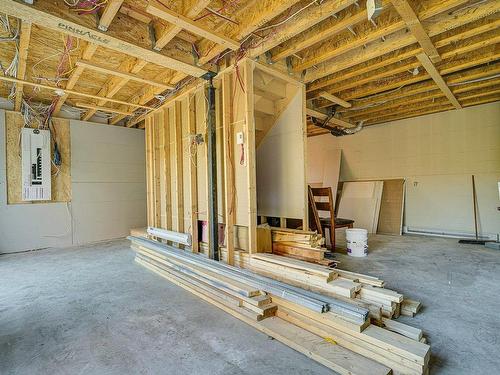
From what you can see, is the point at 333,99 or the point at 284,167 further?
the point at 333,99

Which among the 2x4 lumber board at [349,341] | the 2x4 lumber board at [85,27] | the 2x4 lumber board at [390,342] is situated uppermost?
the 2x4 lumber board at [85,27]

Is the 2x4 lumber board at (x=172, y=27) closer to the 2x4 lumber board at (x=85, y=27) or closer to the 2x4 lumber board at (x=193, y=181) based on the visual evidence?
the 2x4 lumber board at (x=85, y=27)

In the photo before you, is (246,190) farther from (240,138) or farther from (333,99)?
(333,99)

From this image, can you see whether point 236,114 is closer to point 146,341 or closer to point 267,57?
point 267,57

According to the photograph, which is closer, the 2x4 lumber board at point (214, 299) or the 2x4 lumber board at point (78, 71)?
the 2x4 lumber board at point (214, 299)

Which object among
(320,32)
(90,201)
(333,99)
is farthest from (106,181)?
(320,32)

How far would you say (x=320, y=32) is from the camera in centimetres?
273

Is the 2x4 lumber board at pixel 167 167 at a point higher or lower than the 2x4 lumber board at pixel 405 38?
lower

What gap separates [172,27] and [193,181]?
192 cm

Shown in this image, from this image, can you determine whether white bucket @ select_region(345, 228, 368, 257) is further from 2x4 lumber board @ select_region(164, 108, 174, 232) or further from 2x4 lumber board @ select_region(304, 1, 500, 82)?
2x4 lumber board @ select_region(164, 108, 174, 232)

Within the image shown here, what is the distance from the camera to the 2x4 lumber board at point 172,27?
7.30 feet

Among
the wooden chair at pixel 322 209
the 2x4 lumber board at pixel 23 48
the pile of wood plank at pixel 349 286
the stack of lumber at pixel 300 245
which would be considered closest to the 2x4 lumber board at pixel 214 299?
the pile of wood plank at pixel 349 286

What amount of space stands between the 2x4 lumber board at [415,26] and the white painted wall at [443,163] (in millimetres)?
2842

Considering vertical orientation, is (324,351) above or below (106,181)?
below
